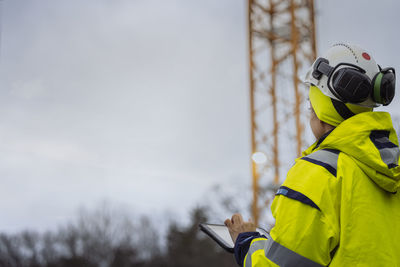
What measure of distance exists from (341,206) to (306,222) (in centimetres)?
16

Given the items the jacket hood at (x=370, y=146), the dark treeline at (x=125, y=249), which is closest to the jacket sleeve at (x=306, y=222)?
the jacket hood at (x=370, y=146)

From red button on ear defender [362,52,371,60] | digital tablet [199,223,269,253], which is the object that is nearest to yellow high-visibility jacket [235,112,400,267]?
digital tablet [199,223,269,253]

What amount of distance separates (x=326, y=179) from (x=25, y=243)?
40.6 meters

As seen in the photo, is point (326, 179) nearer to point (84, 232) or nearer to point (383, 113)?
point (383, 113)

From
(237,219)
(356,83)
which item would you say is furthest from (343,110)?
(237,219)

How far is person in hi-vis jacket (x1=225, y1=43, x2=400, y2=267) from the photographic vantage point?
63.3 inches

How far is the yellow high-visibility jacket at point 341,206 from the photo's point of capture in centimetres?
160

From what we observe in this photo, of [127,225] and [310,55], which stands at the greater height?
[310,55]

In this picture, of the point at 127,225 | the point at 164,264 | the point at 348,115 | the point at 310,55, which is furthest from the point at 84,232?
the point at 348,115

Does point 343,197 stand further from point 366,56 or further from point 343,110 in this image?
point 366,56

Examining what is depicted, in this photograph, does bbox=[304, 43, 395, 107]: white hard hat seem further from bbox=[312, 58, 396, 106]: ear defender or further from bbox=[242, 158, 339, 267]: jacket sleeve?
bbox=[242, 158, 339, 267]: jacket sleeve

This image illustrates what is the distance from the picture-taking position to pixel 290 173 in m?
1.74

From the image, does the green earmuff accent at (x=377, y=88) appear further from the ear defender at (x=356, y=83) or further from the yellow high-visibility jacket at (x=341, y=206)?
the yellow high-visibility jacket at (x=341, y=206)

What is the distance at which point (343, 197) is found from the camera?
1652 mm
